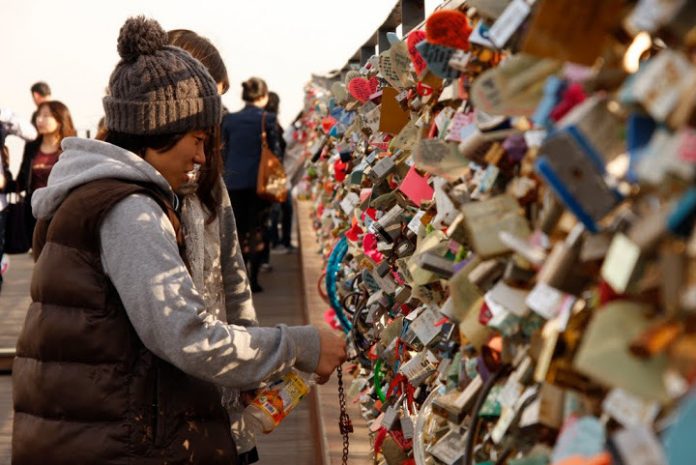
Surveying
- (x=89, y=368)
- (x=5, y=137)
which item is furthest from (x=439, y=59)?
(x=5, y=137)

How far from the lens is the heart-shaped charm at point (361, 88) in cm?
516

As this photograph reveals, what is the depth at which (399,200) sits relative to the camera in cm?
402

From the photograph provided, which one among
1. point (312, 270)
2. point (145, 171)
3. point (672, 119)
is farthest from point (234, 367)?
point (312, 270)

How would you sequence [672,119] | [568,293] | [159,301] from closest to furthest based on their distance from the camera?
[672,119], [568,293], [159,301]

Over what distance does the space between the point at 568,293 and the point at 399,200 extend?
226cm

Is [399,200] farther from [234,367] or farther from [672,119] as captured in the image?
[672,119]

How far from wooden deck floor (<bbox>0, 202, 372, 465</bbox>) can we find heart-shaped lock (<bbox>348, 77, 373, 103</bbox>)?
1.47 metres

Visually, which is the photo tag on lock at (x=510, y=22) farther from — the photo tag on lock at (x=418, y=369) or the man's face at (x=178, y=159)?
the photo tag on lock at (x=418, y=369)

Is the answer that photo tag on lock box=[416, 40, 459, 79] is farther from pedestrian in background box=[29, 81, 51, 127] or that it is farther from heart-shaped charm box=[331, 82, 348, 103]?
pedestrian in background box=[29, 81, 51, 127]

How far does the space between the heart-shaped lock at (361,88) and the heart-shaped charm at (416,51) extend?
4.62 feet

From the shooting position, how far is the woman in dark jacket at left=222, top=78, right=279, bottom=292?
1162 centimetres

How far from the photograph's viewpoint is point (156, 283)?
2.81m

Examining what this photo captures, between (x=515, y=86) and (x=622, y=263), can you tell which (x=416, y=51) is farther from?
(x=622, y=263)

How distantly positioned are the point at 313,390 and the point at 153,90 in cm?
416
